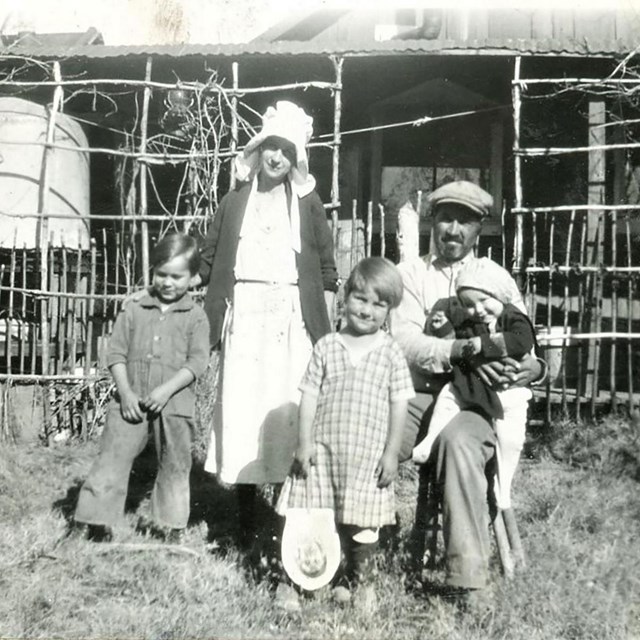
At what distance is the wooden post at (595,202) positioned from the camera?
6.39 metres

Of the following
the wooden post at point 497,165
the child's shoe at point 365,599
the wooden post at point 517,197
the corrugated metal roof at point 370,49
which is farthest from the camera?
the wooden post at point 497,165

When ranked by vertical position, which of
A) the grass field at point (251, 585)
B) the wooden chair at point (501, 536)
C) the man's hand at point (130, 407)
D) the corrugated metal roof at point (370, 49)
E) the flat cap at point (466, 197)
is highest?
the corrugated metal roof at point (370, 49)

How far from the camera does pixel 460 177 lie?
8438 mm

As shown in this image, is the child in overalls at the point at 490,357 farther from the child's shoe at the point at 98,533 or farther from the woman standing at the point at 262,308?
the child's shoe at the point at 98,533

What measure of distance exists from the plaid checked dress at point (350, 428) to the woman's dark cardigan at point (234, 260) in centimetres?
69

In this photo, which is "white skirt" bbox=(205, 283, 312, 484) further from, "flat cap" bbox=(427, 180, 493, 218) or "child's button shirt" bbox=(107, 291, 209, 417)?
"flat cap" bbox=(427, 180, 493, 218)


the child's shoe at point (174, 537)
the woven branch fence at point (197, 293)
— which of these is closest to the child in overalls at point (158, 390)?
the child's shoe at point (174, 537)

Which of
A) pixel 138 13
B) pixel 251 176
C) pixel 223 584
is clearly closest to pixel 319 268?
pixel 251 176

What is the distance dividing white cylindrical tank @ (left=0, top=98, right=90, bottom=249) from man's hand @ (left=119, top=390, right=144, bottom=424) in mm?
3945

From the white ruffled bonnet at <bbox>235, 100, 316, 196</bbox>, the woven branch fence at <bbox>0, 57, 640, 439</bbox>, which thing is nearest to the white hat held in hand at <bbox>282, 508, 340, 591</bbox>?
the white ruffled bonnet at <bbox>235, 100, 316, 196</bbox>

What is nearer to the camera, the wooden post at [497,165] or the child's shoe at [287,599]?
the child's shoe at [287,599]

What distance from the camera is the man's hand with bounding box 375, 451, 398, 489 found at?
2943 mm

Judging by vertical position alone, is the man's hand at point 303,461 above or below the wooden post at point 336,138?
below

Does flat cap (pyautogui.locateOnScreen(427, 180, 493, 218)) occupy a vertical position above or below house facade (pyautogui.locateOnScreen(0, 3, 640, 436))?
below
